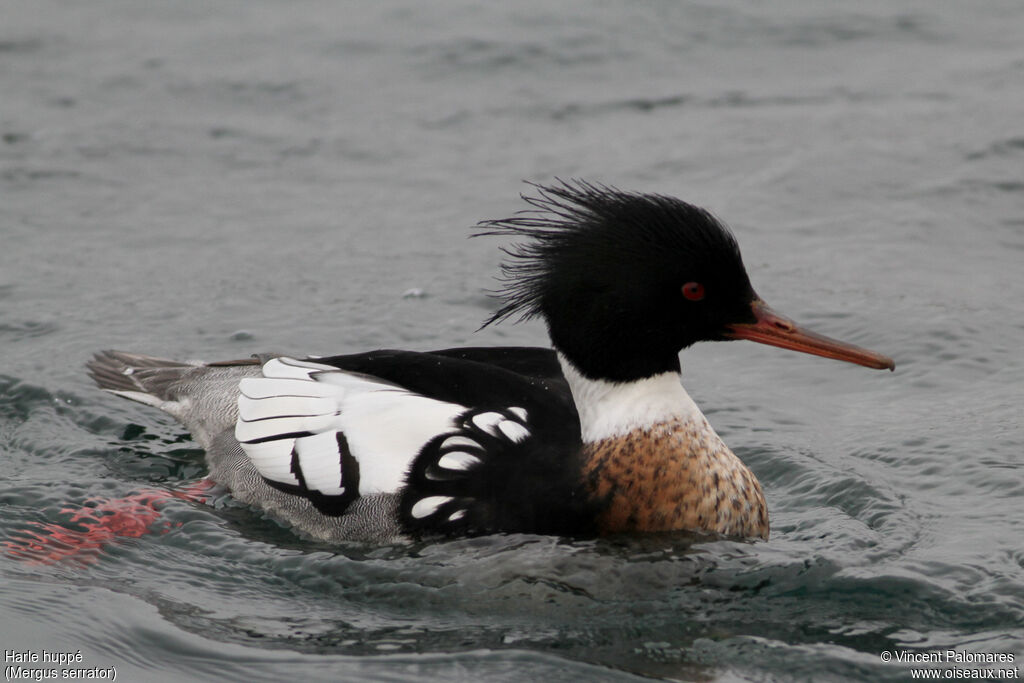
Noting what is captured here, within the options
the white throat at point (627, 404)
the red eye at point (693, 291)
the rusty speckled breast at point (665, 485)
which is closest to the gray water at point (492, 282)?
the rusty speckled breast at point (665, 485)

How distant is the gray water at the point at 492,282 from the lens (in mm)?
5844

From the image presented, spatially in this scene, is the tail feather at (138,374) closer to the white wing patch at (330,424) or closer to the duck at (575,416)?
the white wing patch at (330,424)

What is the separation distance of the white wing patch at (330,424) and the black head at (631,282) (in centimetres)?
71

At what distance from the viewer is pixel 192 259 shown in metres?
10.6

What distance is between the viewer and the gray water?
5.84 m

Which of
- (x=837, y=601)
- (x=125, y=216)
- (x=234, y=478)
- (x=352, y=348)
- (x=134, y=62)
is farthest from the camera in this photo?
(x=134, y=62)

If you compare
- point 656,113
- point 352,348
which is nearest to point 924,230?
point 656,113

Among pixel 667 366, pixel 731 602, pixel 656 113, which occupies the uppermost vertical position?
pixel 656 113

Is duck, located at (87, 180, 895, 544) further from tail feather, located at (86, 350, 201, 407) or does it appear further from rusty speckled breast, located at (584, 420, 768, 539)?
tail feather, located at (86, 350, 201, 407)

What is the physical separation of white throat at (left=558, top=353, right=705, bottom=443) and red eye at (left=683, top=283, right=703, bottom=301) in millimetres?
433

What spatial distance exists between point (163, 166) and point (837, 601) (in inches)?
318

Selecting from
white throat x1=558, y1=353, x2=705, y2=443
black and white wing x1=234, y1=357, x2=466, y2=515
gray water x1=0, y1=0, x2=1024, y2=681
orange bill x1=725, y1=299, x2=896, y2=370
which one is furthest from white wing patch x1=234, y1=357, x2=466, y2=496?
orange bill x1=725, y1=299, x2=896, y2=370

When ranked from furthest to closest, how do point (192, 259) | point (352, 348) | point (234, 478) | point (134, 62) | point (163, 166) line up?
point (134, 62) < point (163, 166) < point (192, 259) < point (352, 348) < point (234, 478)

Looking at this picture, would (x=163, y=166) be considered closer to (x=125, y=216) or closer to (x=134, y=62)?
(x=125, y=216)
